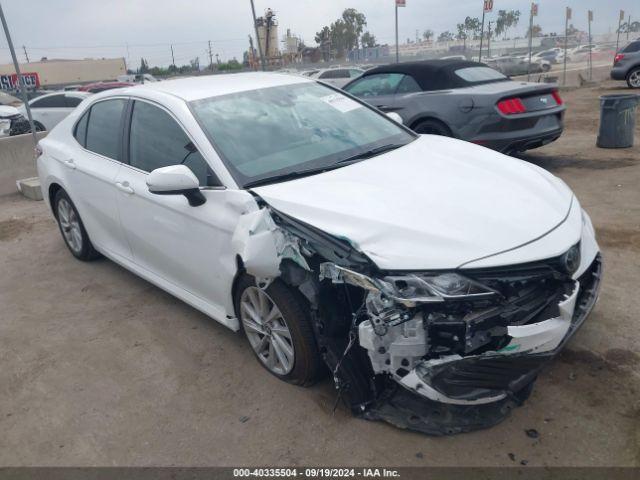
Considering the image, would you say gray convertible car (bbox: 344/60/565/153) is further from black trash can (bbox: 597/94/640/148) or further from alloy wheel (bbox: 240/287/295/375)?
alloy wheel (bbox: 240/287/295/375)

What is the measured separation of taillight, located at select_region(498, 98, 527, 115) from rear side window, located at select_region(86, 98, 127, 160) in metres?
4.51

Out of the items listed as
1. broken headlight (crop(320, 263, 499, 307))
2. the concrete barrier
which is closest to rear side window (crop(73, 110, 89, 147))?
broken headlight (crop(320, 263, 499, 307))

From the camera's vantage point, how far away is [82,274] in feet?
16.5

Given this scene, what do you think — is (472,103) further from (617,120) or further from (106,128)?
(106,128)

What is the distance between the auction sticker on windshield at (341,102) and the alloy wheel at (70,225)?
2.55m

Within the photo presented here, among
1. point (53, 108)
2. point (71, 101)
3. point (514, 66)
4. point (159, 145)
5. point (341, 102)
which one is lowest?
point (514, 66)

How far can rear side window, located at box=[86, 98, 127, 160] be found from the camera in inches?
163

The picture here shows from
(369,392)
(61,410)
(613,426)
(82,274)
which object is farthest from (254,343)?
(82,274)

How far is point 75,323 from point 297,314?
220cm

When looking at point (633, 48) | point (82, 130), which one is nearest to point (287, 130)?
point (82, 130)

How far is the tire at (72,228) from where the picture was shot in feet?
16.2

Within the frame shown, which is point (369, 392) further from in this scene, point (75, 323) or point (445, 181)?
point (75, 323)

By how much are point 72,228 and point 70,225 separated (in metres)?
0.04

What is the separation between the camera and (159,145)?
3643mm
